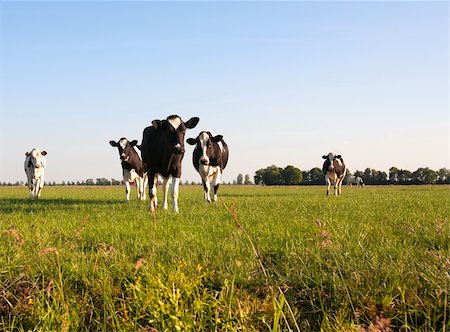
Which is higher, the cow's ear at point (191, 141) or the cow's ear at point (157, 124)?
the cow's ear at point (191, 141)

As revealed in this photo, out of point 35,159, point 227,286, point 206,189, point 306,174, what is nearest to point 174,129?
point 206,189

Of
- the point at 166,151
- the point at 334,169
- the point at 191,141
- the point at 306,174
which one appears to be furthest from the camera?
the point at 306,174

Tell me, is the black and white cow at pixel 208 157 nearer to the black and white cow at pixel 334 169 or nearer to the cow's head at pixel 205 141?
the cow's head at pixel 205 141

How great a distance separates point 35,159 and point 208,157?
32.9 ft

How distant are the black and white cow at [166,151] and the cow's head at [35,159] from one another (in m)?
11.1

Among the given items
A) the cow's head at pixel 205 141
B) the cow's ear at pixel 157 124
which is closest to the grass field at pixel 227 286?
the cow's ear at pixel 157 124

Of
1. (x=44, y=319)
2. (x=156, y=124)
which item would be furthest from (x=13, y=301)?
(x=156, y=124)

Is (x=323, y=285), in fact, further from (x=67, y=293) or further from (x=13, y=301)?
(x=13, y=301)

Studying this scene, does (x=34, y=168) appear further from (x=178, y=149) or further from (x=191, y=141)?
(x=178, y=149)

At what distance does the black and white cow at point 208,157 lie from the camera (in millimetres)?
16484

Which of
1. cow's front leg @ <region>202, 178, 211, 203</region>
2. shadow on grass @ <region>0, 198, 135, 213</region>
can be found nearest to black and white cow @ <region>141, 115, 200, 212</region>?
shadow on grass @ <region>0, 198, 135, 213</region>

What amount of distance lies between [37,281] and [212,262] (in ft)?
5.73

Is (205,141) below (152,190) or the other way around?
the other way around

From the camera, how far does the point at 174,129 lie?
11938mm
